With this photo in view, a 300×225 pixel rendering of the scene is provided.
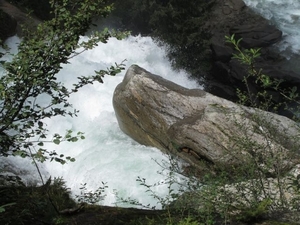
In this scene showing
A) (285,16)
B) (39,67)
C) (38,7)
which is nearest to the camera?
(39,67)

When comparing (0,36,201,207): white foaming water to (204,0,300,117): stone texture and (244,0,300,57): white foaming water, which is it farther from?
(244,0,300,57): white foaming water

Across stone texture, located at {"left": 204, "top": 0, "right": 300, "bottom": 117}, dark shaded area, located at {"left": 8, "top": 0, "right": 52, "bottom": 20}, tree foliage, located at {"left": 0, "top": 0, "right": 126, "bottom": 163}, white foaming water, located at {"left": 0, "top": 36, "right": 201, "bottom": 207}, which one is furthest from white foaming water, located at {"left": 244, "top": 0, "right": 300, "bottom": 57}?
tree foliage, located at {"left": 0, "top": 0, "right": 126, "bottom": 163}

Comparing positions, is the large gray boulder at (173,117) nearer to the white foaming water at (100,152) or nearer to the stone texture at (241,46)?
the white foaming water at (100,152)

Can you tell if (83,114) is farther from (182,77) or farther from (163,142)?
(182,77)

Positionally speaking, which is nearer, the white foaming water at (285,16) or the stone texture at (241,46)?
the stone texture at (241,46)

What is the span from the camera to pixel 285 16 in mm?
18266

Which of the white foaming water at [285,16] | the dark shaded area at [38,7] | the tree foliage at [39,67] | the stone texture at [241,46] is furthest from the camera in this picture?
the white foaming water at [285,16]

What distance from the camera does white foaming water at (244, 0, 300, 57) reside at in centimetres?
1611

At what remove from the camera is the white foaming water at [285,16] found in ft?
52.9

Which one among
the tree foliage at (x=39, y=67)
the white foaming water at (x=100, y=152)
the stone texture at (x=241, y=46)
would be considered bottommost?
the tree foliage at (x=39, y=67)

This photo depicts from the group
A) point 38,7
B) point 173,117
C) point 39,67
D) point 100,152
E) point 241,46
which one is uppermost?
point 38,7

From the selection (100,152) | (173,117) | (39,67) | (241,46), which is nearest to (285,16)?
(241,46)

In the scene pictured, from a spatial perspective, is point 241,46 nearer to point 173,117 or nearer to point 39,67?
point 173,117

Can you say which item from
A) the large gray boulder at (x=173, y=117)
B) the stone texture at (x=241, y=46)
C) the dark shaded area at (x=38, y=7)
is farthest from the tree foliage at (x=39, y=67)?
the dark shaded area at (x=38, y=7)
